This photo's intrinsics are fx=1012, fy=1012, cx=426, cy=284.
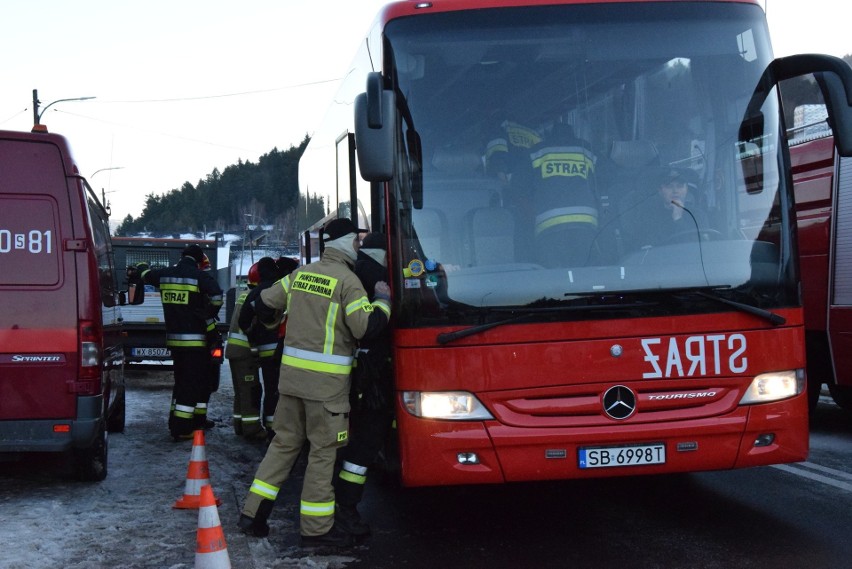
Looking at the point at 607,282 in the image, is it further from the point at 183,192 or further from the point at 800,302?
the point at 183,192

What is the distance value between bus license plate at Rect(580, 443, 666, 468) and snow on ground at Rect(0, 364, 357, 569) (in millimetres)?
1408

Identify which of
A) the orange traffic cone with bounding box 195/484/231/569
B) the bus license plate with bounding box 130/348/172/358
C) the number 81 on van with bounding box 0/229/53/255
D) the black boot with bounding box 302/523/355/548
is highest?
the number 81 on van with bounding box 0/229/53/255

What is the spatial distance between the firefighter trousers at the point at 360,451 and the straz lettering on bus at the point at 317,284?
2.41ft

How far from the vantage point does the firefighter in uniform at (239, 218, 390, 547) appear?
227 inches

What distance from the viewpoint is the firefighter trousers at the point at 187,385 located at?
31.6ft

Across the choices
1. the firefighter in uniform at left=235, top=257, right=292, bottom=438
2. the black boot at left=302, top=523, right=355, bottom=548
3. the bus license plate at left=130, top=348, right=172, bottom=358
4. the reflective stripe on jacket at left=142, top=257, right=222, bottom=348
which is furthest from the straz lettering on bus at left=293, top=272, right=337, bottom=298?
the bus license plate at left=130, top=348, right=172, bottom=358

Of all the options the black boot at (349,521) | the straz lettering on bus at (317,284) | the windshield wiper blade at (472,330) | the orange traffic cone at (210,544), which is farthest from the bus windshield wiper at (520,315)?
the orange traffic cone at (210,544)

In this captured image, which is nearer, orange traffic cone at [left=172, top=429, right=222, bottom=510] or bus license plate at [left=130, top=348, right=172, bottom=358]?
orange traffic cone at [left=172, top=429, right=222, bottom=510]

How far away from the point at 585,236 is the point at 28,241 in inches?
148

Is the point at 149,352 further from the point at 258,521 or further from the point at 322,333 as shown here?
the point at 322,333

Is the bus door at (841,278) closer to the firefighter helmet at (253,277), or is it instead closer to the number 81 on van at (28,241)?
the firefighter helmet at (253,277)

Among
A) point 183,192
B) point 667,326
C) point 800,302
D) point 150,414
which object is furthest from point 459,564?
point 183,192

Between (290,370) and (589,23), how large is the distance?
8.62ft

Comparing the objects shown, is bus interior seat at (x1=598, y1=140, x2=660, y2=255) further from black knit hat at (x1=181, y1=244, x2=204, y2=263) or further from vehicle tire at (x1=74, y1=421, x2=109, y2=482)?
black knit hat at (x1=181, y1=244, x2=204, y2=263)
